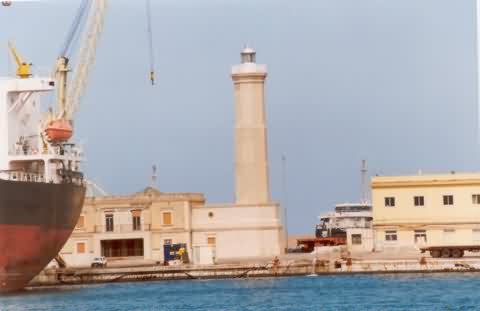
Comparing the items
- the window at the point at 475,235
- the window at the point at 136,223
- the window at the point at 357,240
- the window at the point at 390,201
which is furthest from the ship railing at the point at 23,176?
the window at the point at 475,235

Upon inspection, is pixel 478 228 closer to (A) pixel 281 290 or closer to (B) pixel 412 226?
(B) pixel 412 226

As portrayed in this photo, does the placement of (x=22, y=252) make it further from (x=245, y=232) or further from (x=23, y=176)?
(x=245, y=232)

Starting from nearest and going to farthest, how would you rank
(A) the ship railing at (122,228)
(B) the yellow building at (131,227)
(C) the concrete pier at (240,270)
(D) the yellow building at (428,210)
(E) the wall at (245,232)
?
(C) the concrete pier at (240,270)
(D) the yellow building at (428,210)
(E) the wall at (245,232)
(B) the yellow building at (131,227)
(A) the ship railing at (122,228)

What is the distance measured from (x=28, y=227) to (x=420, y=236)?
18.2 m

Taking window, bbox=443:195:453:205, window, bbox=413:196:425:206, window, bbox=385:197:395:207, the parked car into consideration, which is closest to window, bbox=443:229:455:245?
window, bbox=443:195:453:205

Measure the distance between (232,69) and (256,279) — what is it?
1174 centimetres

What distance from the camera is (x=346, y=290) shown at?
172 feet

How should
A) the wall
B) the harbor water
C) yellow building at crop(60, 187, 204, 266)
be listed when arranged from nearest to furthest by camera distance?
the harbor water → the wall → yellow building at crop(60, 187, 204, 266)

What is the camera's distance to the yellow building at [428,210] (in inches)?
2576

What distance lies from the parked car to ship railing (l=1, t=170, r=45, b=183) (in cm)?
894

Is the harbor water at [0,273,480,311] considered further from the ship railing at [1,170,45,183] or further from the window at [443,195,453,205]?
the window at [443,195,453,205]

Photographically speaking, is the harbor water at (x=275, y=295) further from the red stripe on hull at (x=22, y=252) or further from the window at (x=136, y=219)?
the window at (x=136, y=219)

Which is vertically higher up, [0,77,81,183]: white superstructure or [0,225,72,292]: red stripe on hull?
[0,77,81,183]: white superstructure

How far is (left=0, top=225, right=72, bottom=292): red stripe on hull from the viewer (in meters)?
52.6
